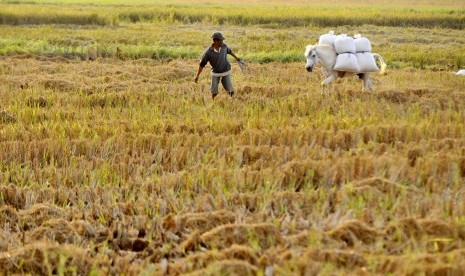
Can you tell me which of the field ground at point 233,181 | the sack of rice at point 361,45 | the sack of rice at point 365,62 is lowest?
the field ground at point 233,181

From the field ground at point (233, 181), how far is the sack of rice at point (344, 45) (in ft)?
1.81

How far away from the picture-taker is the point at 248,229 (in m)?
3.80

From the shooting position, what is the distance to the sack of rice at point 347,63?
29.1 feet

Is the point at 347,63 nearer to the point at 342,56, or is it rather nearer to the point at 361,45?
the point at 342,56

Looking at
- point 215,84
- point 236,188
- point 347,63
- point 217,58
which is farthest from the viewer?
point 347,63

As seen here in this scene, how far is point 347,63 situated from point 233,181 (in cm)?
463

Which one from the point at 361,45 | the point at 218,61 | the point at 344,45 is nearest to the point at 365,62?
the point at 361,45

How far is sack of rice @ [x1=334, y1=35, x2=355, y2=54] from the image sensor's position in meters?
8.93

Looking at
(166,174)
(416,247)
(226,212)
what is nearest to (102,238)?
(226,212)

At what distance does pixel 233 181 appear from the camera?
468 centimetres

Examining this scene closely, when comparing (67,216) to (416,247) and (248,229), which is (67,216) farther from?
(416,247)

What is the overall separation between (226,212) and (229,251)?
0.61m

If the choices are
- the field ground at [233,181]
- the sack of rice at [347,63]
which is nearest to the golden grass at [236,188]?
the field ground at [233,181]

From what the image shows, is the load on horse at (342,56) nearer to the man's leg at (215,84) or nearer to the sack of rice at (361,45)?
the sack of rice at (361,45)
